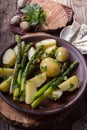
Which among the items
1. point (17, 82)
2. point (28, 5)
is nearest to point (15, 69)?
point (17, 82)

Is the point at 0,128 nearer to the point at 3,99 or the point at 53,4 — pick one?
the point at 3,99

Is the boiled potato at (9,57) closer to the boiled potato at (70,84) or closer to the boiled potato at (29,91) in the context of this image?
the boiled potato at (29,91)

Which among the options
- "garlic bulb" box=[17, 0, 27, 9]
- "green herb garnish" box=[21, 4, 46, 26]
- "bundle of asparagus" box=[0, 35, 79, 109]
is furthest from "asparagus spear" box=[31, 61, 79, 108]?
"garlic bulb" box=[17, 0, 27, 9]

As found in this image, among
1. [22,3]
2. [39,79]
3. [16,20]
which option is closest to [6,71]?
[39,79]

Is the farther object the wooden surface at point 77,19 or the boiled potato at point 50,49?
the boiled potato at point 50,49

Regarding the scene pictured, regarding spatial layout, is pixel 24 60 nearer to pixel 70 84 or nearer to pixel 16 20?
pixel 70 84

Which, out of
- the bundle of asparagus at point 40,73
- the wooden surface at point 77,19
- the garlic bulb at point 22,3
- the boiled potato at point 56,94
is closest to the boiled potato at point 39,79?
the bundle of asparagus at point 40,73
